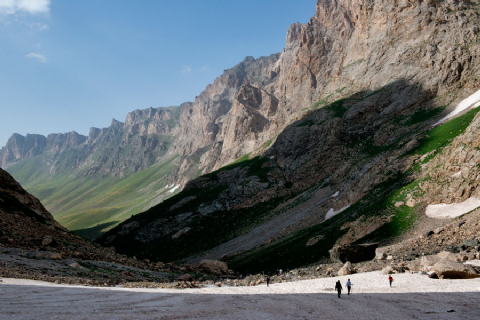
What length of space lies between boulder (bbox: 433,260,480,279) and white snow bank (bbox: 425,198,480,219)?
1959 cm

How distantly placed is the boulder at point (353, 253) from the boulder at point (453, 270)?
1535 cm

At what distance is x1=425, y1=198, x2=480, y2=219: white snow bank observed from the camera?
43.8m

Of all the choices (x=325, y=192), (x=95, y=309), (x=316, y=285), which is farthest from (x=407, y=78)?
(x=95, y=309)

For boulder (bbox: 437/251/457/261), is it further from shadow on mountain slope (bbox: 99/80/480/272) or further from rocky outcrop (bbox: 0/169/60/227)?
rocky outcrop (bbox: 0/169/60/227)

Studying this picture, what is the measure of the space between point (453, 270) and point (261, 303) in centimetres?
1841

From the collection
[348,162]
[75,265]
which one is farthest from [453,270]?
[348,162]

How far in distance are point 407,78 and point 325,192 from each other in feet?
185

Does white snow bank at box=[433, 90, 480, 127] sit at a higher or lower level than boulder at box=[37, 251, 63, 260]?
higher

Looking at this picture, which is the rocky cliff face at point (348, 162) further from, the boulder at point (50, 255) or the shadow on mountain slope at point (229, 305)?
the boulder at point (50, 255)

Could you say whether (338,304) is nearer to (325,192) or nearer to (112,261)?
(112,261)

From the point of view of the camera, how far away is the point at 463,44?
98000 mm

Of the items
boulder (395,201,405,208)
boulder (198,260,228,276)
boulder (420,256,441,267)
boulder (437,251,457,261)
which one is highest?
boulder (395,201,405,208)

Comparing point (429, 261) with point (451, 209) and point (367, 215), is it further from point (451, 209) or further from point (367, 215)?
point (367, 215)

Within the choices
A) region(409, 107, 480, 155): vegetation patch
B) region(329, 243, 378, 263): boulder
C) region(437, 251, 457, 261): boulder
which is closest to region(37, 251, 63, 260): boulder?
region(329, 243, 378, 263): boulder
